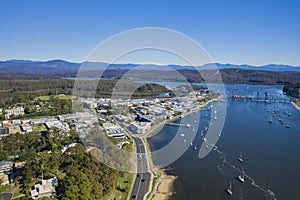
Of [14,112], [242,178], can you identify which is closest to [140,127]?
[242,178]

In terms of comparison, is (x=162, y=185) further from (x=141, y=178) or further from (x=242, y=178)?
(x=242, y=178)

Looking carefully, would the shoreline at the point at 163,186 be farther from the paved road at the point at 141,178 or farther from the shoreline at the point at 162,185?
the paved road at the point at 141,178

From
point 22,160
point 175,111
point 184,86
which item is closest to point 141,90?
point 184,86

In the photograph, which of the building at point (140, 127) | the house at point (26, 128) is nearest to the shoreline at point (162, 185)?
the building at point (140, 127)

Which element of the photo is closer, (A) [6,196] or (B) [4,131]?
(A) [6,196]

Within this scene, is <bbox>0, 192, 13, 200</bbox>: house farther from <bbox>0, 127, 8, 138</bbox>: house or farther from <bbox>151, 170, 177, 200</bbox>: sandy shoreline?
<bbox>0, 127, 8, 138</bbox>: house
